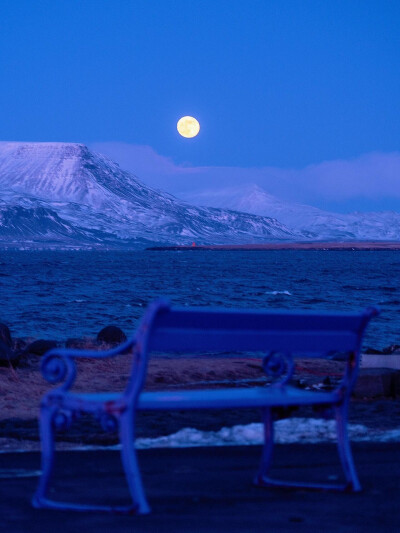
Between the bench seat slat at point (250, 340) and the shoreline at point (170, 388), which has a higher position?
the bench seat slat at point (250, 340)

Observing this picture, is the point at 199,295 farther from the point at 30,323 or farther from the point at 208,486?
the point at 208,486

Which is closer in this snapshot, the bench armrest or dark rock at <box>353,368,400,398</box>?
the bench armrest

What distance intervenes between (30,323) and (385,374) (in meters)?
25.4

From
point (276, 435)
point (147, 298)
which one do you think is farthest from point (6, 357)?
point (147, 298)

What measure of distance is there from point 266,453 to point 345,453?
401 mm

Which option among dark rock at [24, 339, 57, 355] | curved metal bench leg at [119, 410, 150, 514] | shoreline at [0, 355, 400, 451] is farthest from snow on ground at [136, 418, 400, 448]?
dark rock at [24, 339, 57, 355]

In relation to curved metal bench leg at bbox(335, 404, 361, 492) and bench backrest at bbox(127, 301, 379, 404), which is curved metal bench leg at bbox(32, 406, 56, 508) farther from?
curved metal bench leg at bbox(335, 404, 361, 492)

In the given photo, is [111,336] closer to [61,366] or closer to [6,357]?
[6,357]

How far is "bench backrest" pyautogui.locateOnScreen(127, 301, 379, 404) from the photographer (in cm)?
422

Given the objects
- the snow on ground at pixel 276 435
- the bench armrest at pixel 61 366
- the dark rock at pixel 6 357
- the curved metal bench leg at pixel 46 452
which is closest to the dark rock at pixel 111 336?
the dark rock at pixel 6 357

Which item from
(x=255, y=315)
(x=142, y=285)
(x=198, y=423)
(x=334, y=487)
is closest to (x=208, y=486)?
(x=334, y=487)

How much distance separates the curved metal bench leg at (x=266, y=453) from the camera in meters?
5.07

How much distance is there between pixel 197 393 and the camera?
4.71 m

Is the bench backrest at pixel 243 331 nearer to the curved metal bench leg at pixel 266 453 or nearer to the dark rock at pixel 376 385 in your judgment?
the curved metal bench leg at pixel 266 453
